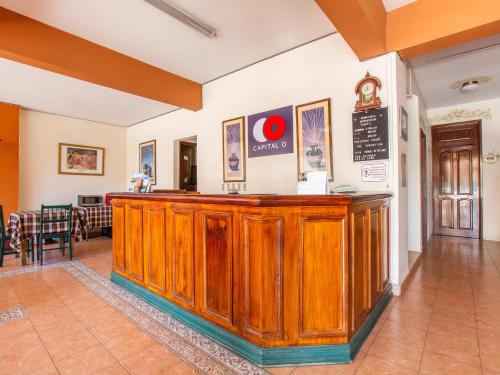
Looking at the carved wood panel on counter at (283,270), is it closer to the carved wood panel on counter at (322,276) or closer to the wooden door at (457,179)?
the carved wood panel on counter at (322,276)

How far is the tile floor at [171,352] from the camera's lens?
1.64 metres

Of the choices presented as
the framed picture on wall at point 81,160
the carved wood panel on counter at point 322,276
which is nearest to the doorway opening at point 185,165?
the framed picture on wall at point 81,160

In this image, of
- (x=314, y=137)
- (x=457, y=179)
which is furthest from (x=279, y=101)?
(x=457, y=179)

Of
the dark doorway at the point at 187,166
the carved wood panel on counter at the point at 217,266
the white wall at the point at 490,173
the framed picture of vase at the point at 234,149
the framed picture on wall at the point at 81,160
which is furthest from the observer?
the framed picture on wall at the point at 81,160

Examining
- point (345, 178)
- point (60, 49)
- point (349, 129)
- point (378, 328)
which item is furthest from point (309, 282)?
point (60, 49)

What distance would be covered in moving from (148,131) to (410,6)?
5547 millimetres

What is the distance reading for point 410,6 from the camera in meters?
2.63

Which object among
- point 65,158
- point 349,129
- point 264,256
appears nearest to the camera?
point 264,256

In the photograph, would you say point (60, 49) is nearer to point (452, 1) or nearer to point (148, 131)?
point (148, 131)

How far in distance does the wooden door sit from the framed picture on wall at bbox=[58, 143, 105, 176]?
26.4ft

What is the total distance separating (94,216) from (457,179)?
298 inches

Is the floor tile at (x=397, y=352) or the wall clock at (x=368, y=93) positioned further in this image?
the wall clock at (x=368, y=93)

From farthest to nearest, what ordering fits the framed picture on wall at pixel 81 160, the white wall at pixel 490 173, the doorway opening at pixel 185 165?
1. the framed picture on wall at pixel 81 160
2. the doorway opening at pixel 185 165
3. the white wall at pixel 490 173

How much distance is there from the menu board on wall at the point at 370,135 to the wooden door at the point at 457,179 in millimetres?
4214
